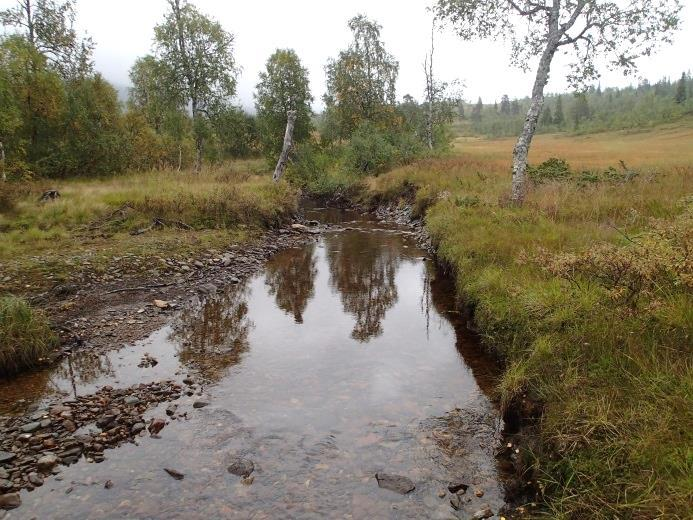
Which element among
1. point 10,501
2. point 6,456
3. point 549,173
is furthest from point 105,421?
point 549,173

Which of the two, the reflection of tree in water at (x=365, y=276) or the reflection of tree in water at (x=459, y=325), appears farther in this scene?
the reflection of tree in water at (x=365, y=276)

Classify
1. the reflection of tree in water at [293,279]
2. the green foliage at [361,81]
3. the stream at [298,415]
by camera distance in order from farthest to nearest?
1. the green foliage at [361,81]
2. the reflection of tree in water at [293,279]
3. the stream at [298,415]

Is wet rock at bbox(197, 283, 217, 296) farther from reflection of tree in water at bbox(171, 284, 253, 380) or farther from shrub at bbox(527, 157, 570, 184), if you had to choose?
shrub at bbox(527, 157, 570, 184)

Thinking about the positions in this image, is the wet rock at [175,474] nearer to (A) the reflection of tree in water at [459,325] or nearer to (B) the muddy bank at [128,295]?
(B) the muddy bank at [128,295]

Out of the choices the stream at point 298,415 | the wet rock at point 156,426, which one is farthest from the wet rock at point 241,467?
the wet rock at point 156,426

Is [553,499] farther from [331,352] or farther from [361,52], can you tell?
[361,52]

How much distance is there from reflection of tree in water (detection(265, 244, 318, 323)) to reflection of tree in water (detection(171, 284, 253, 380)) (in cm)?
102

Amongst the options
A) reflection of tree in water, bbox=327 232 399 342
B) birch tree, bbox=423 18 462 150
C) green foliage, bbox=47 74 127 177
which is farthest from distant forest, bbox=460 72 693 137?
reflection of tree in water, bbox=327 232 399 342

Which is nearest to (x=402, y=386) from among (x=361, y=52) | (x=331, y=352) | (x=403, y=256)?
(x=331, y=352)

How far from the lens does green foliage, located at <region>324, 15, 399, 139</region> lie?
124ft

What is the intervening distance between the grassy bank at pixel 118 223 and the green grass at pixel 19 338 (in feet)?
7.62

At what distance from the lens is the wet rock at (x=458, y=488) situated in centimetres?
443

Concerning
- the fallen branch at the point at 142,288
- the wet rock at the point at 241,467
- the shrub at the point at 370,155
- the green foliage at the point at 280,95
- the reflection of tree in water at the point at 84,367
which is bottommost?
the wet rock at the point at 241,467

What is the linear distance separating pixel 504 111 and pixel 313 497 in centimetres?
19028
